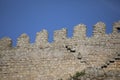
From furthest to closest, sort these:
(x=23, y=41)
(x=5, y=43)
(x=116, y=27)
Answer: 1. (x=5, y=43)
2. (x=23, y=41)
3. (x=116, y=27)

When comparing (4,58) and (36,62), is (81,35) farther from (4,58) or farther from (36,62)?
(4,58)

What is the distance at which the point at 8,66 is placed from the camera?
26.7 meters

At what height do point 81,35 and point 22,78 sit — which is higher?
point 81,35

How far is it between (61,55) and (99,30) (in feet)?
8.52

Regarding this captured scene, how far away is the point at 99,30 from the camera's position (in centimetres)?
2555

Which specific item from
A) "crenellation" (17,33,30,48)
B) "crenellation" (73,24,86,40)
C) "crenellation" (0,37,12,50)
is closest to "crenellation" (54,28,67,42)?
"crenellation" (73,24,86,40)

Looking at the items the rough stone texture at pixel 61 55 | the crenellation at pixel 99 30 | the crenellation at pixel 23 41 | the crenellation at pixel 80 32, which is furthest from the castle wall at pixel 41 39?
the crenellation at pixel 99 30

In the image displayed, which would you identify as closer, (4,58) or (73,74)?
(73,74)

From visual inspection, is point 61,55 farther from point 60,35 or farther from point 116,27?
point 116,27

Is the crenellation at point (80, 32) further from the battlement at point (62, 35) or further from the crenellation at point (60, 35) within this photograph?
the crenellation at point (60, 35)

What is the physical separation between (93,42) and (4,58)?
5.59 metres

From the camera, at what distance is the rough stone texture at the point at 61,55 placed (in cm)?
2492

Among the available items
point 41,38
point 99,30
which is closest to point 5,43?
point 41,38

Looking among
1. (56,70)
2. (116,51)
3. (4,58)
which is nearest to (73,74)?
(56,70)
